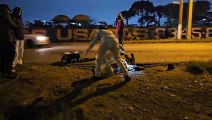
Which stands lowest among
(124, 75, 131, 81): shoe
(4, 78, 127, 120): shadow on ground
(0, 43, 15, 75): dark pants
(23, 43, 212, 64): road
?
(4, 78, 127, 120): shadow on ground

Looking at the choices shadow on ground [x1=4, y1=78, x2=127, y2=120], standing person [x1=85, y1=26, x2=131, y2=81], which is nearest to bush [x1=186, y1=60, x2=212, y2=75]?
standing person [x1=85, y1=26, x2=131, y2=81]

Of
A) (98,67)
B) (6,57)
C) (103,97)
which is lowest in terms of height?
(103,97)

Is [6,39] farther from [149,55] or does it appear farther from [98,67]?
[149,55]

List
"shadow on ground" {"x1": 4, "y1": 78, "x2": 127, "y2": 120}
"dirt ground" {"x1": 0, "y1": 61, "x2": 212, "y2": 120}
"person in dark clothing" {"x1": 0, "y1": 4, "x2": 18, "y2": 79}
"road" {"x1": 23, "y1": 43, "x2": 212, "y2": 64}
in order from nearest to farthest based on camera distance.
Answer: "shadow on ground" {"x1": 4, "y1": 78, "x2": 127, "y2": 120} → "dirt ground" {"x1": 0, "y1": 61, "x2": 212, "y2": 120} → "person in dark clothing" {"x1": 0, "y1": 4, "x2": 18, "y2": 79} → "road" {"x1": 23, "y1": 43, "x2": 212, "y2": 64}

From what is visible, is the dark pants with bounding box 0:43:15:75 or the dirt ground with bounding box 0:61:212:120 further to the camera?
the dark pants with bounding box 0:43:15:75

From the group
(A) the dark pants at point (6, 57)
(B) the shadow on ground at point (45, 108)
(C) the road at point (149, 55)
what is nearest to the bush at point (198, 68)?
(C) the road at point (149, 55)

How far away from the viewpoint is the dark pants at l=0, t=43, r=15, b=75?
34.0ft

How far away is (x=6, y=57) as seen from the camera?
1052 centimetres

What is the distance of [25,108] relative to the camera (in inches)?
342

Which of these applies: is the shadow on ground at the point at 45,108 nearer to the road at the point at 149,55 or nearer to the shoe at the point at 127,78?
the shoe at the point at 127,78

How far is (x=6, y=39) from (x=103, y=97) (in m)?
3.11

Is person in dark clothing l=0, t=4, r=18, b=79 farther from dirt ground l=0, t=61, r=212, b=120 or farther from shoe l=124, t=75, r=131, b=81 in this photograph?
shoe l=124, t=75, r=131, b=81

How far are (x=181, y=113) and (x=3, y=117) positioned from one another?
3.95 meters

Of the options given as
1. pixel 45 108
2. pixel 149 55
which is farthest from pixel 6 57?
pixel 149 55
